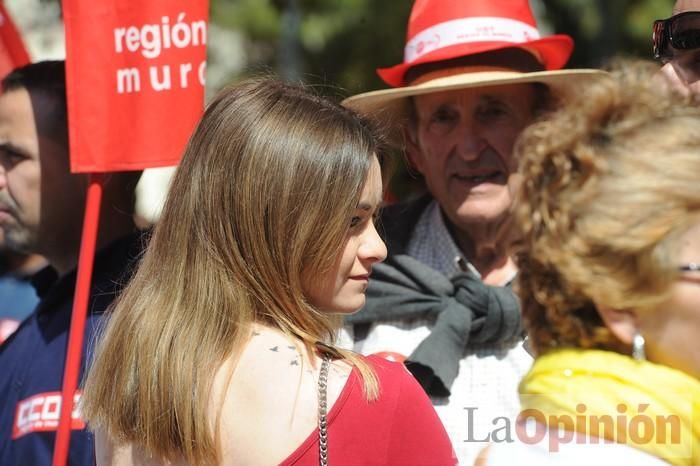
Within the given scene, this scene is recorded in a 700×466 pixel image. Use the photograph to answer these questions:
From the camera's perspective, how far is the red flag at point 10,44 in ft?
11.8

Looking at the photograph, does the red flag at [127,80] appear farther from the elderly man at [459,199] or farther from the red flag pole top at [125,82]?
the elderly man at [459,199]

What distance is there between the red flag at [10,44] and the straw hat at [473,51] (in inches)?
44.4

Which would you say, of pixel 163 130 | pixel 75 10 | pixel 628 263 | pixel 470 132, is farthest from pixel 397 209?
pixel 628 263

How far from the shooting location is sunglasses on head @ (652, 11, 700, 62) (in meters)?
2.67

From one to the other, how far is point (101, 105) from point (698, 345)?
1.91 m

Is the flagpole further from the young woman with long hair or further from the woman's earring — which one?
the woman's earring

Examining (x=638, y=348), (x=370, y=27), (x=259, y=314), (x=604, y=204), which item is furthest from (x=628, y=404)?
(x=370, y=27)

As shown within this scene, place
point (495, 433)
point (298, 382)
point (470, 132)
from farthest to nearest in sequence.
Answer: point (470, 132), point (495, 433), point (298, 382)

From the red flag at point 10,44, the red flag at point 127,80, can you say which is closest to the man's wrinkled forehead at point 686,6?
the red flag at point 127,80

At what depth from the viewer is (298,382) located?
6.13 ft

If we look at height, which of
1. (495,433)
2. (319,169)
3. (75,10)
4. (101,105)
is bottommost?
(495,433)

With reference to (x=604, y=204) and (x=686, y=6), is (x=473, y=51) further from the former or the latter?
(x=604, y=204)

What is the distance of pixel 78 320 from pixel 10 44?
1302mm

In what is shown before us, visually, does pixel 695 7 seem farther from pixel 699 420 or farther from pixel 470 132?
pixel 699 420
